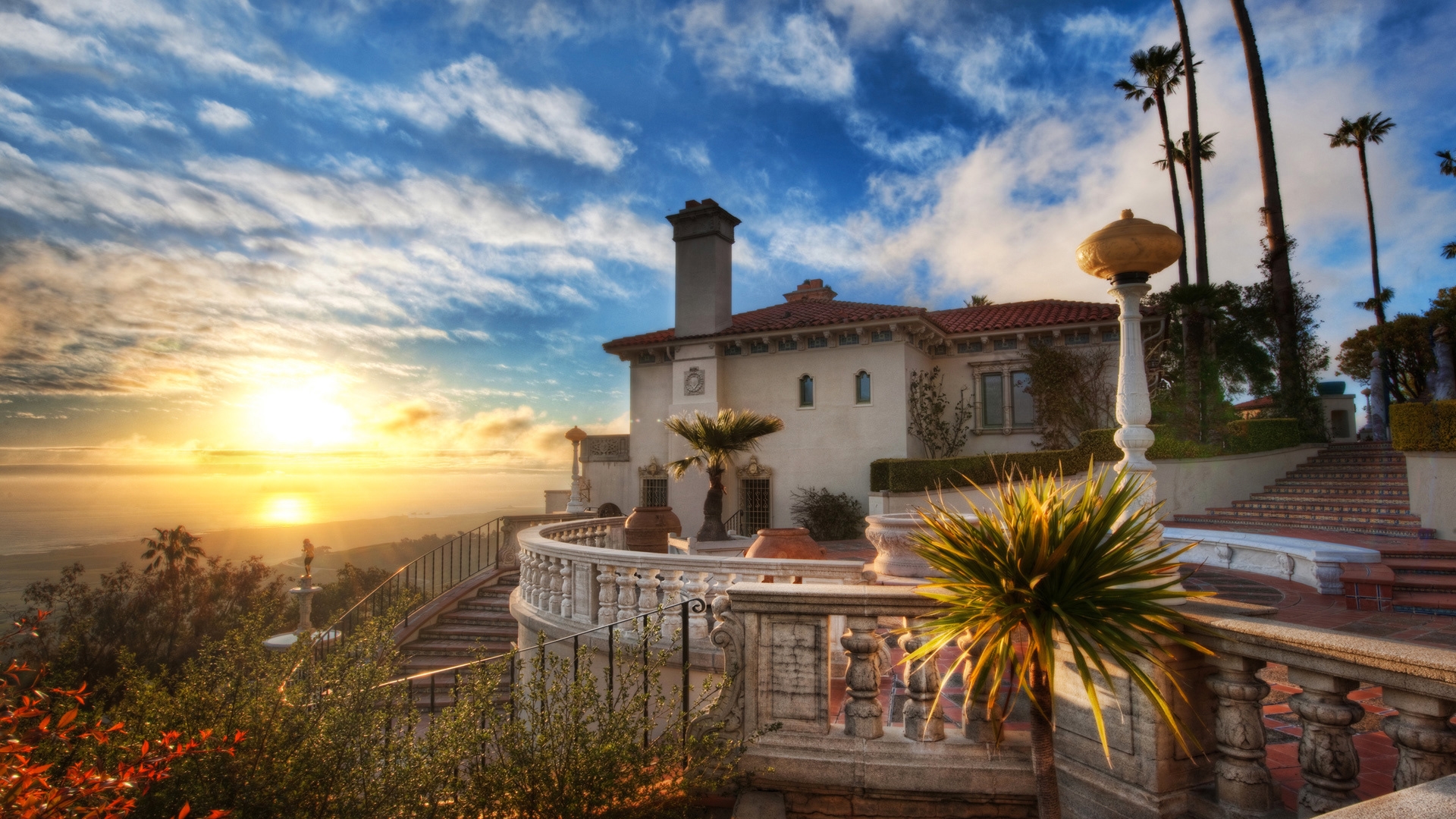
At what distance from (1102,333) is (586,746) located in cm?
1977

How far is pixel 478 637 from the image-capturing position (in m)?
14.6

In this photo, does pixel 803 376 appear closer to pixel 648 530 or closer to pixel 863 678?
pixel 648 530

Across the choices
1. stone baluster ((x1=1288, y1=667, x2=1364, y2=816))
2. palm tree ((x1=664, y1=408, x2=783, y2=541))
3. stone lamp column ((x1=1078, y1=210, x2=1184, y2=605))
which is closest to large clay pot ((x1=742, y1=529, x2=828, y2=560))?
stone lamp column ((x1=1078, y1=210, x2=1184, y2=605))

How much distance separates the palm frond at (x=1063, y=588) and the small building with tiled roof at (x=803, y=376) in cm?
1583

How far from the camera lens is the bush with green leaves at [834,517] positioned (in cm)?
1920

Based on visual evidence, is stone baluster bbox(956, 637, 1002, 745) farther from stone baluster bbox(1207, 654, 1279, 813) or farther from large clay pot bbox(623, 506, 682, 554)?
large clay pot bbox(623, 506, 682, 554)

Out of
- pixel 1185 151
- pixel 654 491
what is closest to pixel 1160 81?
pixel 1185 151

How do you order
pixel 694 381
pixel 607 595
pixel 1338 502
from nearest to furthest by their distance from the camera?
pixel 607 595 → pixel 1338 502 → pixel 694 381

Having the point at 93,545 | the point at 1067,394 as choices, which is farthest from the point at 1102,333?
the point at 93,545

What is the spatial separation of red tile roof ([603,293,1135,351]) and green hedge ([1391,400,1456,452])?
7.31 meters

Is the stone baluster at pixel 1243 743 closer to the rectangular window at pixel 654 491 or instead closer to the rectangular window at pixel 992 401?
A: the rectangular window at pixel 992 401

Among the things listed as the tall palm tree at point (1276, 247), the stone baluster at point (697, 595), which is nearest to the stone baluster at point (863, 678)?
the stone baluster at point (697, 595)

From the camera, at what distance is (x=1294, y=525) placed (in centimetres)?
1338

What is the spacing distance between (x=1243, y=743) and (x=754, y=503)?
1873cm
